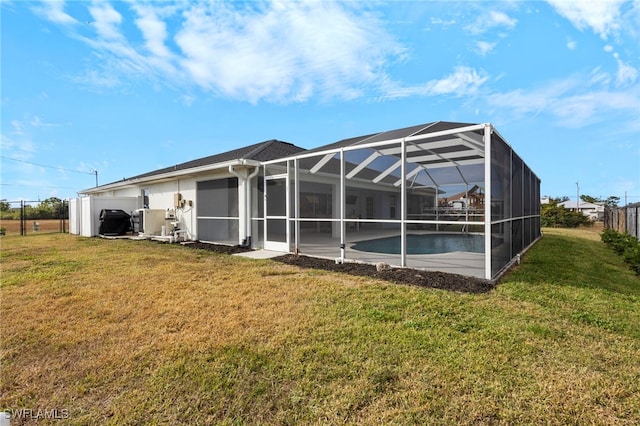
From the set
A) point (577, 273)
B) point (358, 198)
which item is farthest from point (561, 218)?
point (577, 273)

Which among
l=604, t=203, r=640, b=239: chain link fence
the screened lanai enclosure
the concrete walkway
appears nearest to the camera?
the screened lanai enclosure

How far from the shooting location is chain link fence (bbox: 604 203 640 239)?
10508 millimetres

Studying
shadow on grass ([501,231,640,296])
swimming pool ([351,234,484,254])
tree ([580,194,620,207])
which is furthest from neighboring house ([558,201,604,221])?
shadow on grass ([501,231,640,296])

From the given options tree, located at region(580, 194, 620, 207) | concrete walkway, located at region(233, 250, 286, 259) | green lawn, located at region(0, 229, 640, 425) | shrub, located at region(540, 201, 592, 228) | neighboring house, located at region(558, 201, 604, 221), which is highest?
tree, located at region(580, 194, 620, 207)

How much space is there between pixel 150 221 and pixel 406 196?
10.5 metres

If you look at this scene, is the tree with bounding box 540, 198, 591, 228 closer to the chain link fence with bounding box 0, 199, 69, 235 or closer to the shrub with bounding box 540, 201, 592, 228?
the shrub with bounding box 540, 201, 592, 228

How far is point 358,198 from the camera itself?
500 inches

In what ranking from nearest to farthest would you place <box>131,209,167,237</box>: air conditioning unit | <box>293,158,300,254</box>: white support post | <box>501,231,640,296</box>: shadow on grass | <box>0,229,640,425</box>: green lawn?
<box>0,229,640,425</box>: green lawn
<box>501,231,640,296</box>: shadow on grass
<box>293,158,300,254</box>: white support post
<box>131,209,167,237</box>: air conditioning unit

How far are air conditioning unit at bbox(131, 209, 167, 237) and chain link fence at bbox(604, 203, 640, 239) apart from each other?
17621mm

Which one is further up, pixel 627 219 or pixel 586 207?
pixel 586 207

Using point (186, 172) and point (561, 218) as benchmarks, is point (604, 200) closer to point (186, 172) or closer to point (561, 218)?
point (561, 218)

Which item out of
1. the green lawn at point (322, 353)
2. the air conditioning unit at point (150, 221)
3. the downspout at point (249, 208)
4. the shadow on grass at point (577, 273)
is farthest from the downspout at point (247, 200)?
the shadow on grass at point (577, 273)

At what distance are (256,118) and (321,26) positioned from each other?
9375 millimetres

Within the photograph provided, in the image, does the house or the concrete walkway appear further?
the concrete walkway
